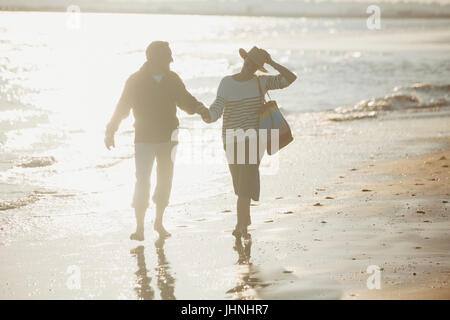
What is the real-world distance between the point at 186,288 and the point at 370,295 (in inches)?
57.2

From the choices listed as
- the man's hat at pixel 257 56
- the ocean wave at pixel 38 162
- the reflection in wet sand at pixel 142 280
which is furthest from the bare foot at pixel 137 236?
the ocean wave at pixel 38 162

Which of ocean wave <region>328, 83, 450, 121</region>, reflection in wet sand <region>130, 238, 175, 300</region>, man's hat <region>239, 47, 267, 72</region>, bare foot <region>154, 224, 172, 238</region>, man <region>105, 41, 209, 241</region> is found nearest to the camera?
reflection in wet sand <region>130, 238, 175, 300</region>

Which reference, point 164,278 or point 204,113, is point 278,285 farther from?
point 204,113

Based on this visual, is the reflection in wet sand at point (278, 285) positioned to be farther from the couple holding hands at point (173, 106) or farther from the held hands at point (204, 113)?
the held hands at point (204, 113)

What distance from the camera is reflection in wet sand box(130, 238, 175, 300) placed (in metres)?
5.99

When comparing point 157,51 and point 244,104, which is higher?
point 157,51

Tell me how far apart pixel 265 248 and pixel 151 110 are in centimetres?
179

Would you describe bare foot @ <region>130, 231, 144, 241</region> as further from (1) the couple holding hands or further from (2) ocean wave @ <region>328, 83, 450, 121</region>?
(2) ocean wave @ <region>328, 83, 450, 121</region>

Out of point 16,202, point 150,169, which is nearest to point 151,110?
point 150,169

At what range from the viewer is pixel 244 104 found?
7.61m

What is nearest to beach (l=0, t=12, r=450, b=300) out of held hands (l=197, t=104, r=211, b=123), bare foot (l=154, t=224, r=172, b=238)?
bare foot (l=154, t=224, r=172, b=238)

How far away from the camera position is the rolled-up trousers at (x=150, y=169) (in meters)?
7.80

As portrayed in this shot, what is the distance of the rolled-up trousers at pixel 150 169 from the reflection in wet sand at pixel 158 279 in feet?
2.17
